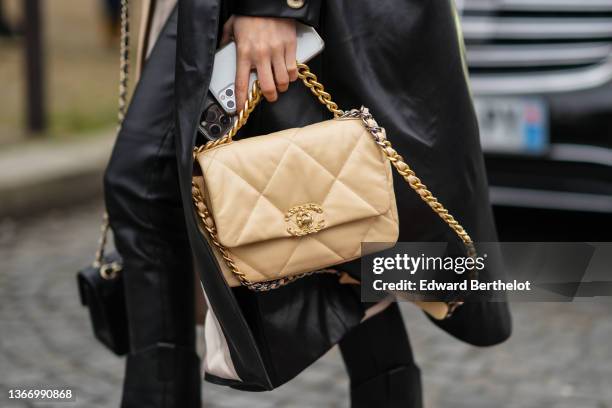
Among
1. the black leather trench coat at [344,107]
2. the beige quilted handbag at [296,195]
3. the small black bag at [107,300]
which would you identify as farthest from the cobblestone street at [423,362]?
the beige quilted handbag at [296,195]

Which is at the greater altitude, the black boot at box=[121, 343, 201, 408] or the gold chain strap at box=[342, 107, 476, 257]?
the gold chain strap at box=[342, 107, 476, 257]

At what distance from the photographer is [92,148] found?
527cm

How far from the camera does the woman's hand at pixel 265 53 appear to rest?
1.49 meters

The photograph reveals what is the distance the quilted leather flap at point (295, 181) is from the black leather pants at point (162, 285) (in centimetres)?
34

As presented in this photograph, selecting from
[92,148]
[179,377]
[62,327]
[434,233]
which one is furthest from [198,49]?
[92,148]

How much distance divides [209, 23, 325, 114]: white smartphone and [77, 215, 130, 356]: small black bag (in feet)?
1.93

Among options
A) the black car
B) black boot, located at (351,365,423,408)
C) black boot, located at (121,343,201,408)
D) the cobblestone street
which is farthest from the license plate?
black boot, located at (121,343,201,408)

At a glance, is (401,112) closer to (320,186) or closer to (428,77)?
(428,77)

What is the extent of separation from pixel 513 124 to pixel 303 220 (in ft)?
7.15

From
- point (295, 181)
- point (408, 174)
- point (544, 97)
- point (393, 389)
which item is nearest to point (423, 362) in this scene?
point (393, 389)

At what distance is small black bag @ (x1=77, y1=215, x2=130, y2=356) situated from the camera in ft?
6.46

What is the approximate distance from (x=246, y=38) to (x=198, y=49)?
8 centimetres

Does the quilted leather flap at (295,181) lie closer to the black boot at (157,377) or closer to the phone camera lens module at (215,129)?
the phone camera lens module at (215,129)

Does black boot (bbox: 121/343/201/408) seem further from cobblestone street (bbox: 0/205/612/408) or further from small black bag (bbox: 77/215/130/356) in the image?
cobblestone street (bbox: 0/205/612/408)
